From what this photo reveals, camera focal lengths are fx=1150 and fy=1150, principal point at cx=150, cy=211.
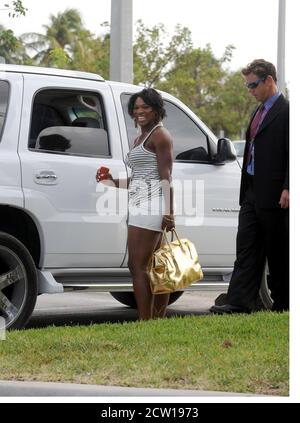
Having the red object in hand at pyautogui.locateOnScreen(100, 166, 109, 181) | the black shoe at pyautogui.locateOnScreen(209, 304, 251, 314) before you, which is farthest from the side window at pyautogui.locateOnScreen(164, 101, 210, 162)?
the black shoe at pyautogui.locateOnScreen(209, 304, 251, 314)

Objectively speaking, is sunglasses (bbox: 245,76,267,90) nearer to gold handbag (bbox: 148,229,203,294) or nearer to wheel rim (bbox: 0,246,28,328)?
gold handbag (bbox: 148,229,203,294)

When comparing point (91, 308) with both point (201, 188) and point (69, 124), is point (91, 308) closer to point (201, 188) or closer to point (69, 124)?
point (201, 188)

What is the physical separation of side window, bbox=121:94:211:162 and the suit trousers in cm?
86

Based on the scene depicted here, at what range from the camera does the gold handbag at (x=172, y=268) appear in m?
8.74

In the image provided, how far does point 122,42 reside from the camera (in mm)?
13695

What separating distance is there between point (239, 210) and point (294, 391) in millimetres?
3962

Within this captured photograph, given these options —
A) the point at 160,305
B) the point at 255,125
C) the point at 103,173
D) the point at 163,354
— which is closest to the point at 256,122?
the point at 255,125

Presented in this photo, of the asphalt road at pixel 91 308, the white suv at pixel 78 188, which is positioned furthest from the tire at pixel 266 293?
the asphalt road at pixel 91 308

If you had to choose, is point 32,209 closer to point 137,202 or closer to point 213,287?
point 137,202

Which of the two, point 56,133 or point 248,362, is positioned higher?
point 56,133

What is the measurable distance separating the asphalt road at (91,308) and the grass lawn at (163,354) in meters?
2.07
